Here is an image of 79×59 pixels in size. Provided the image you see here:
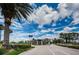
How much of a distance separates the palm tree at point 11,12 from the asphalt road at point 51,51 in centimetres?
33

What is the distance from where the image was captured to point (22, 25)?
2.76 metres

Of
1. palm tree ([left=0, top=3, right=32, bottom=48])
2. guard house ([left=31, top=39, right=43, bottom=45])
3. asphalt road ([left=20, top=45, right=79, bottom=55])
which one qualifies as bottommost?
asphalt road ([left=20, top=45, right=79, bottom=55])

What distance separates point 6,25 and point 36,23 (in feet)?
1.22

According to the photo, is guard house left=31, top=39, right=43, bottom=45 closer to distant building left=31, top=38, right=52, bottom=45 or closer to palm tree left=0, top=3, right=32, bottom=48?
distant building left=31, top=38, right=52, bottom=45

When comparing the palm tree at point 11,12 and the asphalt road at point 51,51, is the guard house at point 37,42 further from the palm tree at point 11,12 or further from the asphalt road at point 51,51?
the palm tree at point 11,12

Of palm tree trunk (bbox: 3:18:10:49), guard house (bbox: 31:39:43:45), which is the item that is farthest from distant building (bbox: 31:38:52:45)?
palm tree trunk (bbox: 3:18:10:49)

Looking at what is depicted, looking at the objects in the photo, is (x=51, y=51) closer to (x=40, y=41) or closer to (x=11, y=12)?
(x=40, y=41)

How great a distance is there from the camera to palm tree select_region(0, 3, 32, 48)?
2.76 m

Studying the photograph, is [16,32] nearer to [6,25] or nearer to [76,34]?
[6,25]

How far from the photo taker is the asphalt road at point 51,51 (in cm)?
271

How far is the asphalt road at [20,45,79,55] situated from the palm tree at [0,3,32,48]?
0.33 m

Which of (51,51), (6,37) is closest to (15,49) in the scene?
(6,37)
